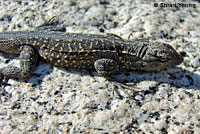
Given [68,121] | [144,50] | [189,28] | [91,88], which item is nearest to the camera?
[68,121]

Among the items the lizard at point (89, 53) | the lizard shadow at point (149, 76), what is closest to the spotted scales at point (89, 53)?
the lizard at point (89, 53)

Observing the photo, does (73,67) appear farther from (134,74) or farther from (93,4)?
(93,4)

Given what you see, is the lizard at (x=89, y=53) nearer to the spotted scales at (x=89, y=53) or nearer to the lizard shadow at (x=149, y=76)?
the spotted scales at (x=89, y=53)

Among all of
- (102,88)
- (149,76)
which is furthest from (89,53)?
(149,76)

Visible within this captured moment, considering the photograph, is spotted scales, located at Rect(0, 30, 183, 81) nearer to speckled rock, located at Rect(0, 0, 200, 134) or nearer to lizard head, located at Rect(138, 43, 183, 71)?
lizard head, located at Rect(138, 43, 183, 71)

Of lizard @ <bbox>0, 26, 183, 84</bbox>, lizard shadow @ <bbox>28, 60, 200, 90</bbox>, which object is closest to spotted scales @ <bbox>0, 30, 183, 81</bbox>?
lizard @ <bbox>0, 26, 183, 84</bbox>

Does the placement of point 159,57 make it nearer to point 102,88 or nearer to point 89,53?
point 102,88

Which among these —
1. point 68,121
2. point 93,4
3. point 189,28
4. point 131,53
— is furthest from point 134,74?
point 93,4
